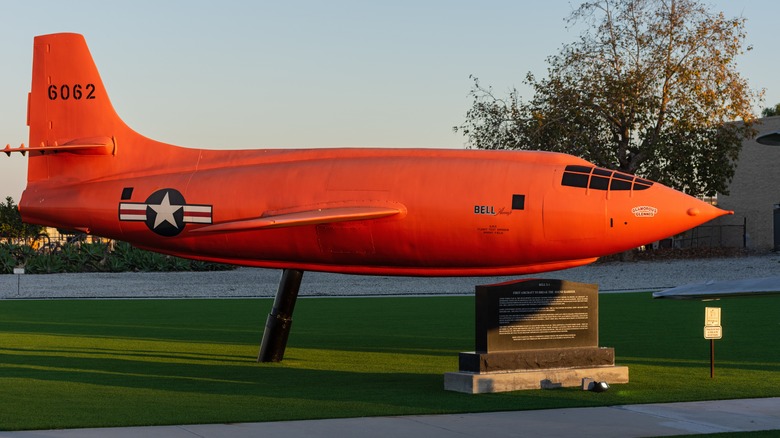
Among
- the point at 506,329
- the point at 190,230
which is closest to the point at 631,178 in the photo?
the point at 506,329

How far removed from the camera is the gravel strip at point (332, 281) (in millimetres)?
48031

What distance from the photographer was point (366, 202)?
15.4 m

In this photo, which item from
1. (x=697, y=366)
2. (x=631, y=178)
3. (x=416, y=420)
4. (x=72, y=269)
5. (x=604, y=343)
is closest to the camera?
(x=416, y=420)

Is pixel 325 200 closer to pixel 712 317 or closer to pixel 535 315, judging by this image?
pixel 535 315

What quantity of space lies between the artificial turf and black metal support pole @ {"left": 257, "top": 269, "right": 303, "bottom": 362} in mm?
373

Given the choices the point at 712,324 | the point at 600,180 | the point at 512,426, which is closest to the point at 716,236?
the point at 712,324

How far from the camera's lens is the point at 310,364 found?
19.2 meters

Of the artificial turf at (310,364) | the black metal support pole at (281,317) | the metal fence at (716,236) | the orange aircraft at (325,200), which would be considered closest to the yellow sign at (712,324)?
the artificial turf at (310,364)

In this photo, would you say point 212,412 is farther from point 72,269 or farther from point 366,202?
point 72,269

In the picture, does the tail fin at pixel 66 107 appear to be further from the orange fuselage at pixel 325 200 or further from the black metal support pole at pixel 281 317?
the black metal support pole at pixel 281 317

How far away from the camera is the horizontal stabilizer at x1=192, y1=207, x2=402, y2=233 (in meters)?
15.0

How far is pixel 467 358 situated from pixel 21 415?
6.04 m

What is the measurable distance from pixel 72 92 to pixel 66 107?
0.26 m

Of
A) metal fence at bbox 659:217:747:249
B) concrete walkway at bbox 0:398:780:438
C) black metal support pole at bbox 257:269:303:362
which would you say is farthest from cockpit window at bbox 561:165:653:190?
metal fence at bbox 659:217:747:249
